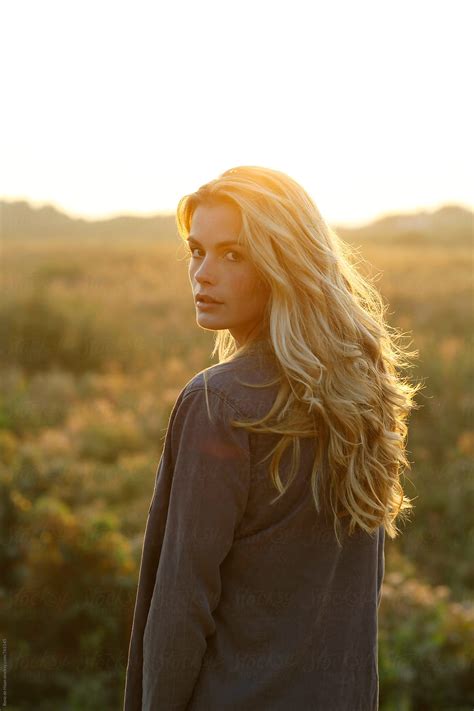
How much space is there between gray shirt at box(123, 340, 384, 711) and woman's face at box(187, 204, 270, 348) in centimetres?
10

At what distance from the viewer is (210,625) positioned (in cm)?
147

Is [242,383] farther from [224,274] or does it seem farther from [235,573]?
[235,573]

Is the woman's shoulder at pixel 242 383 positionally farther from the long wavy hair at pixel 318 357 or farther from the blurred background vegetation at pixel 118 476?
the blurred background vegetation at pixel 118 476

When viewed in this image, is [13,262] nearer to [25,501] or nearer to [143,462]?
[143,462]

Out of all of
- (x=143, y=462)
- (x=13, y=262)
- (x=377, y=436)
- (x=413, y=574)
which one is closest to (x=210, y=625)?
(x=377, y=436)

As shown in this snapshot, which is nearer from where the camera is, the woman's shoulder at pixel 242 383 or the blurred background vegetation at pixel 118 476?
the woman's shoulder at pixel 242 383

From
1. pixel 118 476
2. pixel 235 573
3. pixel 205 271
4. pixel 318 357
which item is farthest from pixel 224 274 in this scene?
pixel 118 476

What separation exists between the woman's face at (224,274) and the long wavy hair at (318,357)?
2 centimetres

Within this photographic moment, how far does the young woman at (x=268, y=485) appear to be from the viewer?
144 cm

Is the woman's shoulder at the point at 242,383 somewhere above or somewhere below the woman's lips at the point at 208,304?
below

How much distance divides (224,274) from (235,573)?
1.95 feet

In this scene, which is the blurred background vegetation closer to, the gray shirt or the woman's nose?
Answer: the gray shirt

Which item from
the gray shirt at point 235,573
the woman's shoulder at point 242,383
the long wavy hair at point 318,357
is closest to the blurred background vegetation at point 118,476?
the long wavy hair at point 318,357

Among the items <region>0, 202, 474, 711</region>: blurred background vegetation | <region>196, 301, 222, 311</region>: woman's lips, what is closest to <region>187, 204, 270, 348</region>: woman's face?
<region>196, 301, 222, 311</region>: woman's lips
